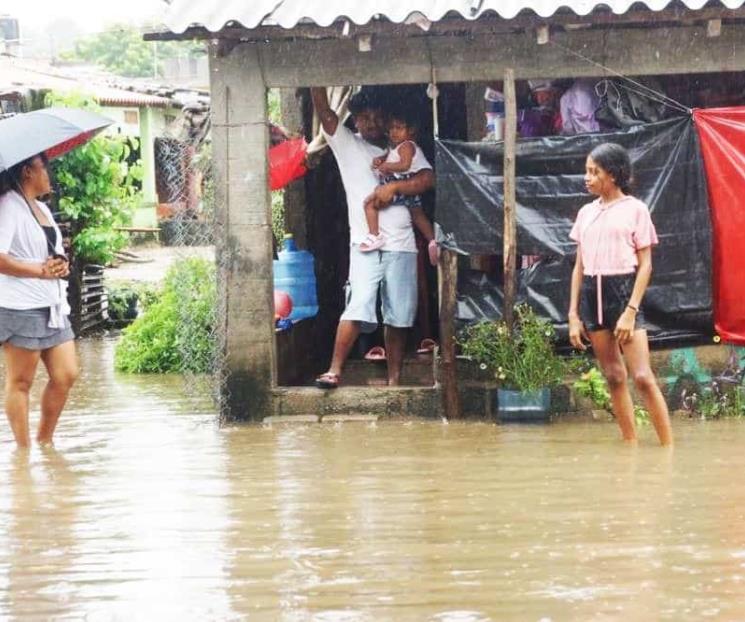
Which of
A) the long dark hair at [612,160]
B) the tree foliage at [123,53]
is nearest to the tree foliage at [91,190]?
the long dark hair at [612,160]

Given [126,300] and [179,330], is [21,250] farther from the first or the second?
[126,300]

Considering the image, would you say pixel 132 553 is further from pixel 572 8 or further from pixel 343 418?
pixel 572 8

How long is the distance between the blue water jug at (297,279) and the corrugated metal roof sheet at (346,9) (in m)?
2.48

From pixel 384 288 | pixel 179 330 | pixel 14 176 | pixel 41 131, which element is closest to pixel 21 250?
pixel 14 176

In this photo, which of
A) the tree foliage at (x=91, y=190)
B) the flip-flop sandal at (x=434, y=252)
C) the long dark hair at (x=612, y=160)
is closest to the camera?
the long dark hair at (x=612, y=160)

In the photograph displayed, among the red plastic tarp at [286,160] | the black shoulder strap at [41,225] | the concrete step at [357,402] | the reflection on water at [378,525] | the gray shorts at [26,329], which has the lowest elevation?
the reflection on water at [378,525]

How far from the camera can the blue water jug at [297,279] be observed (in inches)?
470

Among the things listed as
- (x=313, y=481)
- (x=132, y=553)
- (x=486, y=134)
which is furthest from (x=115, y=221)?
(x=132, y=553)

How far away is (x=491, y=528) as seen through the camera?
22.7 ft

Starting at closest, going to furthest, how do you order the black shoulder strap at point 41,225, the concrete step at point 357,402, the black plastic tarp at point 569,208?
the black shoulder strap at point 41,225 < the black plastic tarp at point 569,208 < the concrete step at point 357,402

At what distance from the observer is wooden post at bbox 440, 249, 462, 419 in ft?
33.7

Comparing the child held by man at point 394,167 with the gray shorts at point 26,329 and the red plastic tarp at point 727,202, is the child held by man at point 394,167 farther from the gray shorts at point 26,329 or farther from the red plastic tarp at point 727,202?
the gray shorts at point 26,329

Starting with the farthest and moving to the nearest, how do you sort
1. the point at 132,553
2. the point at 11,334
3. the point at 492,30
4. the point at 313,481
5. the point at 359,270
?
the point at 359,270 → the point at 492,30 → the point at 11,334 → the point at 313,481 → the point at 132,553

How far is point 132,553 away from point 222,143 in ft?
14.8
